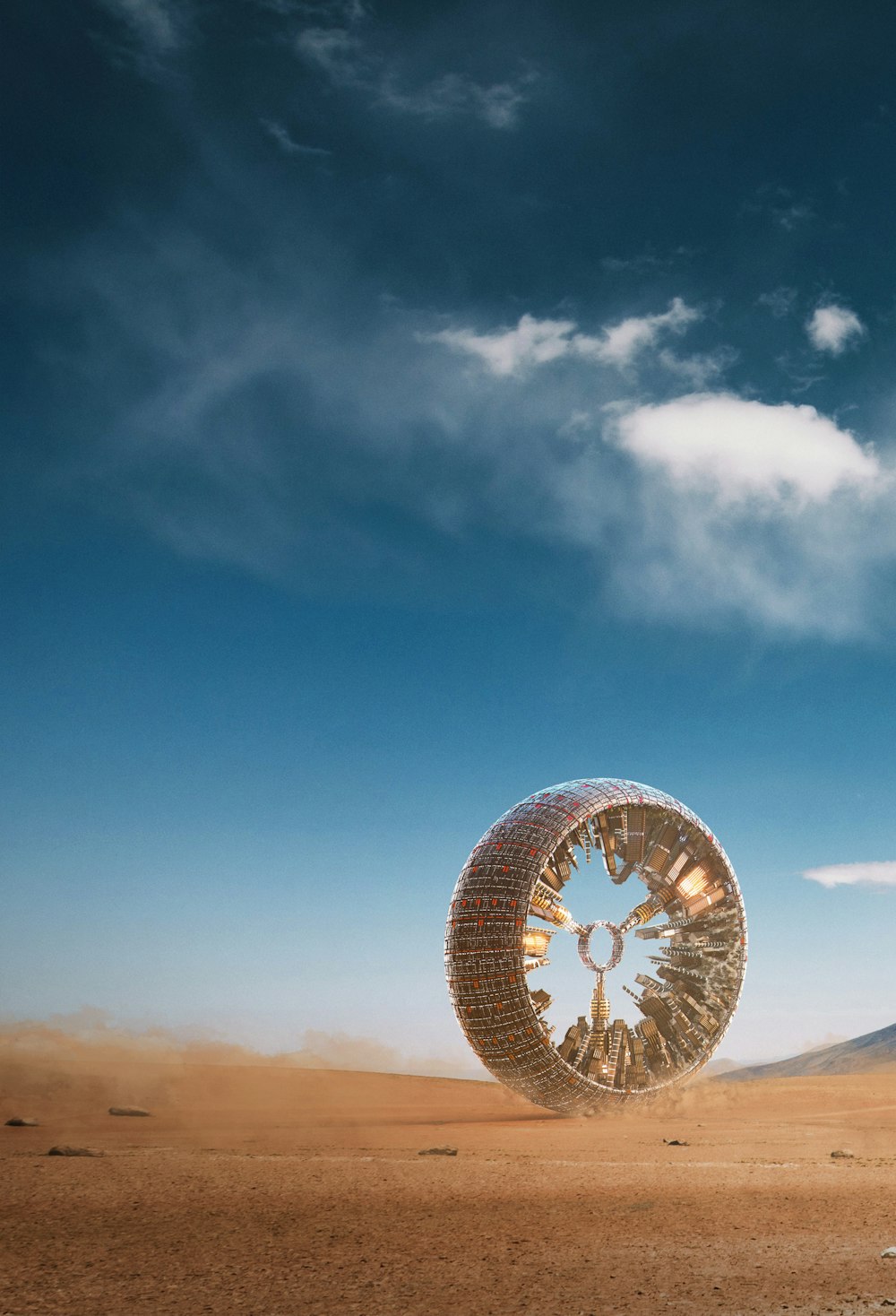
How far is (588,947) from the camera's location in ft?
70.7

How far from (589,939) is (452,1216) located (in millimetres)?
10688

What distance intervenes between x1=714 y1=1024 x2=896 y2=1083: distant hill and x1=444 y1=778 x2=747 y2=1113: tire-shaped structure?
116 feet

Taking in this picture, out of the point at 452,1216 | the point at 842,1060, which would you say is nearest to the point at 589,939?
the point at 452,1216

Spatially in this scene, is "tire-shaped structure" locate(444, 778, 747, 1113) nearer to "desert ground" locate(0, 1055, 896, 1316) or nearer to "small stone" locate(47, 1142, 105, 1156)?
"desert ground" locate(0, 1055, 896, 1316)

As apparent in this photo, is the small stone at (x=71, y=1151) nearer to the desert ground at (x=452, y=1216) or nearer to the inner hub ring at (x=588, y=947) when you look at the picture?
the desert ground at (x=452, y=1216)

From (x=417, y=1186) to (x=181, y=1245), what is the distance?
13.3ft

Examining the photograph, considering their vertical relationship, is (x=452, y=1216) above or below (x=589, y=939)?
below

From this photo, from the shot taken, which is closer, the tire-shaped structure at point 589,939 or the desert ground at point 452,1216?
the desert ground at point 452,1216

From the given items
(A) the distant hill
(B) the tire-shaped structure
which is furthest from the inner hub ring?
(A) the distant hill

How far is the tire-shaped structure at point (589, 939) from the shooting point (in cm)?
1903

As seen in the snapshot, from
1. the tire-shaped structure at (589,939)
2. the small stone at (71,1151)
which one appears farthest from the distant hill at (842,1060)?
the small stone at (71,1151)

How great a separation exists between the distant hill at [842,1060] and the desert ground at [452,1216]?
35549 mm

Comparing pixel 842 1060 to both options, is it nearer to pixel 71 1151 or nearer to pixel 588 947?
pixel 588 947

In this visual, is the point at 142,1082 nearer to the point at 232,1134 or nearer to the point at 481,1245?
the point at 232,1134
